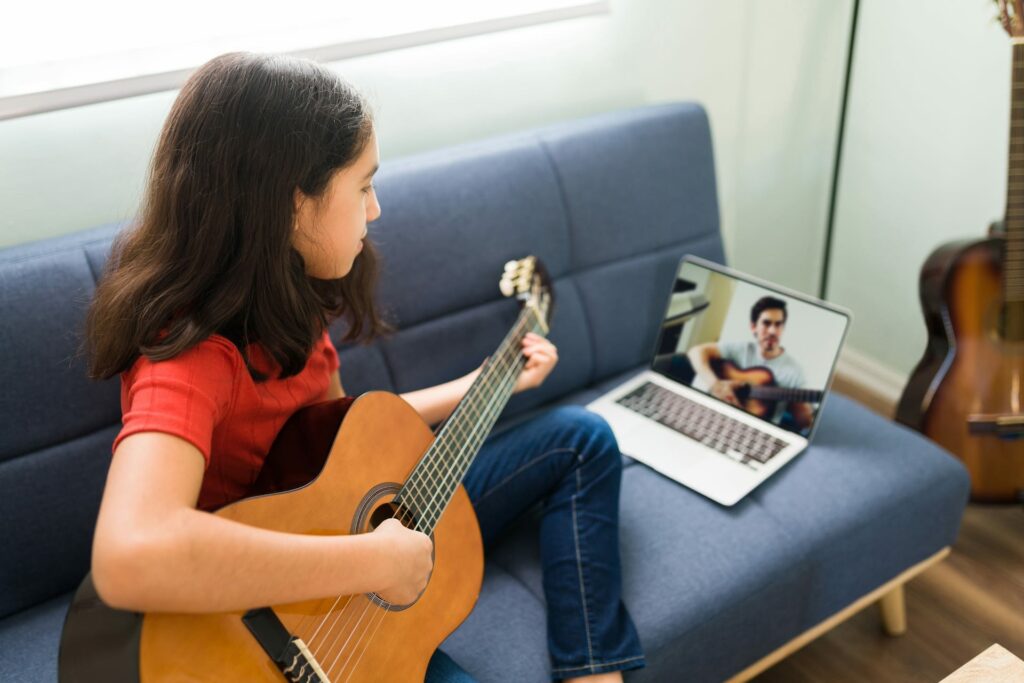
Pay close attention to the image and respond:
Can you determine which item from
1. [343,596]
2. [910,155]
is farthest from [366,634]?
[910,155]

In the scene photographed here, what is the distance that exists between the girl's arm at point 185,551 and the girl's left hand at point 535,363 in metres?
0.58

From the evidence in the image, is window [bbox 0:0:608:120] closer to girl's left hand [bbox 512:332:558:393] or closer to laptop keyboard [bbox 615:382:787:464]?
girl's left hand [bbox 512:332:558:393]

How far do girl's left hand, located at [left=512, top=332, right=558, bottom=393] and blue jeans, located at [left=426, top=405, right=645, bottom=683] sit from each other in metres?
0.06

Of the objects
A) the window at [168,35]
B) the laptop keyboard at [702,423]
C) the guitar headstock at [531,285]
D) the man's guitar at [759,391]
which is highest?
the window at [168,35]

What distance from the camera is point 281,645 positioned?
3.16 feet

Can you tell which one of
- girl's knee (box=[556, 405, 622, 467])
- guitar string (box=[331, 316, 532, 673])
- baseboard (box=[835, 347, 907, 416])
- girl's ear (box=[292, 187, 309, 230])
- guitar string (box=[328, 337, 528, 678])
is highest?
girl's ear (box=[292, 187, 309, 230])

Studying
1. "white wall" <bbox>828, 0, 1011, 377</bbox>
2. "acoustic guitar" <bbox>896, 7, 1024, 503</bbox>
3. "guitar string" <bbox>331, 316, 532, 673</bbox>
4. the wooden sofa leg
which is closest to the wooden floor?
the wooden sofa leg

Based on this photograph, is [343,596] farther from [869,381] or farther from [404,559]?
[869,381]

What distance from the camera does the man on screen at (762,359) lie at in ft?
5.63

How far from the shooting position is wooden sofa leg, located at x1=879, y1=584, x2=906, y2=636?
5.67ft

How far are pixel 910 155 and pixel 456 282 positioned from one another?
4.25 ft

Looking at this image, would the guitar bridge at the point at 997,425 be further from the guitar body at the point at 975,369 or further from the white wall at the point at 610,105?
the white wall at the point at 610,105

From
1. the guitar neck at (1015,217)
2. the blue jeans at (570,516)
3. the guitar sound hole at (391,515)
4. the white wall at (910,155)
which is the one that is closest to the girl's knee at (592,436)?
the blue jeans at (570,516)

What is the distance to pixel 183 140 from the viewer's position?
1048mm
